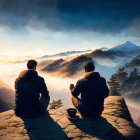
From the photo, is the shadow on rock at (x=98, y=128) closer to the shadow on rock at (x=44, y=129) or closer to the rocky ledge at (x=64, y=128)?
the rocky ledge at (x=64, y=128)

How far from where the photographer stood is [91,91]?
5.51m

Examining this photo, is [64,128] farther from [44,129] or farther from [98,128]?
[98,128]

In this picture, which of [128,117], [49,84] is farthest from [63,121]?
[49,84]

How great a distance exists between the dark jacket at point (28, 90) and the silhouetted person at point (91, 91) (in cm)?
133

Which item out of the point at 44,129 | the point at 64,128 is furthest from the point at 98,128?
the point at 44,129

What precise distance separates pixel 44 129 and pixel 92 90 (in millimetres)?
2113

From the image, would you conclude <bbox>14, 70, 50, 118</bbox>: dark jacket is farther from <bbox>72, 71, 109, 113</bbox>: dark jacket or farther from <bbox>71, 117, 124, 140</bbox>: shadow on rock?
<bbox>71, 117, 124, 140</bbox>: shadow on rock

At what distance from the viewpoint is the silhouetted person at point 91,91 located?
5492 millimetres

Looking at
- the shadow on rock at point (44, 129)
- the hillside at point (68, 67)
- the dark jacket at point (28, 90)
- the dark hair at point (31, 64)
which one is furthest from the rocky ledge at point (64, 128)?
the hillside at point (68, 67)

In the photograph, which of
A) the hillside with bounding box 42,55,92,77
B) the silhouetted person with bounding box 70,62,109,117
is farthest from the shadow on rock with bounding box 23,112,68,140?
the hillside with bounding box 42,55,92,77

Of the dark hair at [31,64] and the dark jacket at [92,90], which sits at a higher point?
the dark hair at [31,64]

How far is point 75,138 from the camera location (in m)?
4.60

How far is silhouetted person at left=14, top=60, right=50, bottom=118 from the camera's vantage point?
536 cm

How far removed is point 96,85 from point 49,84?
327 ft
